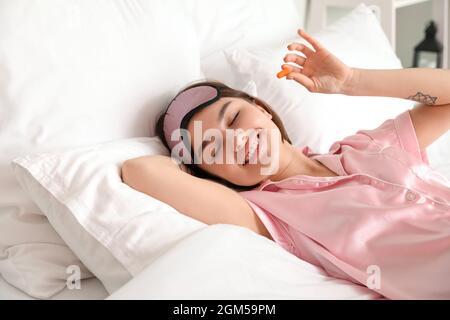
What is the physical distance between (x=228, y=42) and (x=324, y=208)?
73 cm

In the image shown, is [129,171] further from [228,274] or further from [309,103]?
[309,103]

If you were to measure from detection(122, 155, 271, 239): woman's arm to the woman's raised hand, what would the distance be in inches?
12.6

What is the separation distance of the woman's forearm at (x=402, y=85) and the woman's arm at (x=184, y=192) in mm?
389

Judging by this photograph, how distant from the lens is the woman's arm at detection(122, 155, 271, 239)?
94cm

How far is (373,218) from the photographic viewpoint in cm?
97

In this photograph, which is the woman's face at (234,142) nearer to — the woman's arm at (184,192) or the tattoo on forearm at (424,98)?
the woman's arm at (184,192)

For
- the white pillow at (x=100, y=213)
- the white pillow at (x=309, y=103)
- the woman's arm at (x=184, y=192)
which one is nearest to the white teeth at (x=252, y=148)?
the woman's arm at (x=184, y=192)

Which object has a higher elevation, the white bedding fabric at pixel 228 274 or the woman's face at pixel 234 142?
the woman's face at pixel 234 142

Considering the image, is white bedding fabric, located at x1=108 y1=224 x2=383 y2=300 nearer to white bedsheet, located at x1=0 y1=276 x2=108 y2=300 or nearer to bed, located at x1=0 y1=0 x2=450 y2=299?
bed, located at x1=0 y1=0 x2=450 y2=299

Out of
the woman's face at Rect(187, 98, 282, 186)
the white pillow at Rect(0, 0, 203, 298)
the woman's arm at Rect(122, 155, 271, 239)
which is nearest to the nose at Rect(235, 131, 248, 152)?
the woman's face at Rect(187, 98, 282, 186)

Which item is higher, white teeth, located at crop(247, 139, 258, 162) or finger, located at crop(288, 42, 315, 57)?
Result: finger, located at crop(288, 42, 315, 57)

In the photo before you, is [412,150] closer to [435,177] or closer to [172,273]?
[435,177]

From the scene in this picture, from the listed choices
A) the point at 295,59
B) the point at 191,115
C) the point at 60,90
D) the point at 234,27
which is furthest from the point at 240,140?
the point at 234,27

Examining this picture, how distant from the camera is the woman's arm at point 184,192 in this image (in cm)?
94
